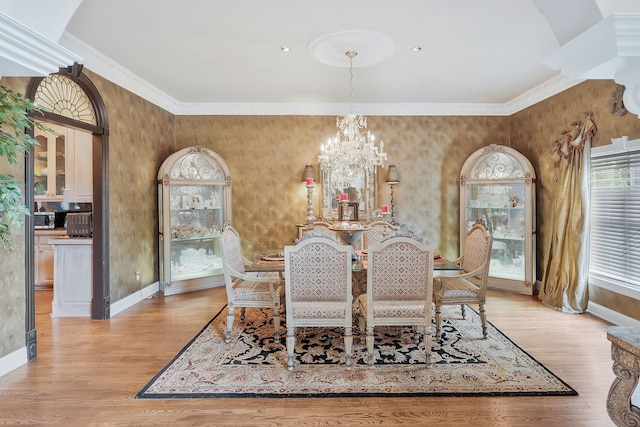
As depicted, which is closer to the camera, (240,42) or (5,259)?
(5,259)

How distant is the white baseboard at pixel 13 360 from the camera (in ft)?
8.65

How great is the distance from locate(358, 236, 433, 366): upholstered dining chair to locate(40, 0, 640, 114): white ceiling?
62.1 inches

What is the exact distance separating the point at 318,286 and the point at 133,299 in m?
3.06

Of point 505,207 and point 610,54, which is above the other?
point 610,54

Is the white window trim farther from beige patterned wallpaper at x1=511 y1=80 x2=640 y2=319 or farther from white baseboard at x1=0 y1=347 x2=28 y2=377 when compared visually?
white baseboard at x1=0 y1=347 x2=28 y2=377

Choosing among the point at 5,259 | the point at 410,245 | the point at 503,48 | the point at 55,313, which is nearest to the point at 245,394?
the point at 410,245

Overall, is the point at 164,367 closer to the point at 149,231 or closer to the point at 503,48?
the point at 149,231

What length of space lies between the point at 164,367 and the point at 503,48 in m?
4.43

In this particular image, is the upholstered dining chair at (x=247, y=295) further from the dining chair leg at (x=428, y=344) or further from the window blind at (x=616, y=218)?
the window blind at (x=616, y=218)

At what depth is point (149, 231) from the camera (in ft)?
16.0

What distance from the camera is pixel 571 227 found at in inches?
160

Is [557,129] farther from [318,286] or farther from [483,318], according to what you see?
[318,286]

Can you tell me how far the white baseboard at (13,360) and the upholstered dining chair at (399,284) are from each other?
2.85m

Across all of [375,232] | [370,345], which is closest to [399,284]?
[370,345]
